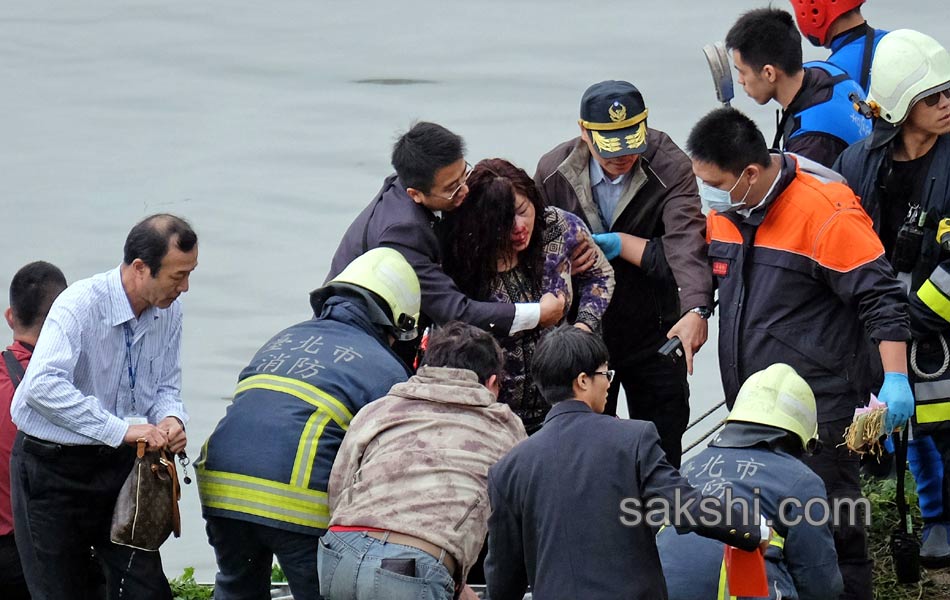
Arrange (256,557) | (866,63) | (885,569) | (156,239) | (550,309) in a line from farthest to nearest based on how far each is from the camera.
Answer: (866,63) < (885,569) < (550,309) < (156,239) < (256,557)

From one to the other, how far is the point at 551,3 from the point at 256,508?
8789 mm

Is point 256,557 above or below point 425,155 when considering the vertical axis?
below

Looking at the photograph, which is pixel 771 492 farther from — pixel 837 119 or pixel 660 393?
pixel 837 119

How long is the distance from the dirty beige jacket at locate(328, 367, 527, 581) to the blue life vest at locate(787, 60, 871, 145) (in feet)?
6.11

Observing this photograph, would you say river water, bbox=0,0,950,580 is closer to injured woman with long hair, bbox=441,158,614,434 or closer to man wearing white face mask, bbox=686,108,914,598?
injured woman with long hair, bbox=441,158,614,434

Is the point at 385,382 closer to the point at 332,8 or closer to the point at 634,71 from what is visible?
the point at 634,71

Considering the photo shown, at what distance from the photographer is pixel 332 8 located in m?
12.7

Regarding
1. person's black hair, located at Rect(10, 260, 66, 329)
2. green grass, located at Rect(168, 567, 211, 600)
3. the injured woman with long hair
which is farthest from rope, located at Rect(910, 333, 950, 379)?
person's black hair, located at Rect(10, 260, 66, 329)

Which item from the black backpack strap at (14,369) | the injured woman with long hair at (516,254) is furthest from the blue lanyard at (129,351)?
the injured woman with long hair at (516,254)

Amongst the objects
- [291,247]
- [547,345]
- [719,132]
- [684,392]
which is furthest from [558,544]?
[291,247]

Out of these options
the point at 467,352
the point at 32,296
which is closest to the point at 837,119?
the point at 467,352

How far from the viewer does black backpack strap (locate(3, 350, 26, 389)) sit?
4.90 metres

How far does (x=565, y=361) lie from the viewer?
3.79 meters

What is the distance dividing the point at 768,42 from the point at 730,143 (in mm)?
888
